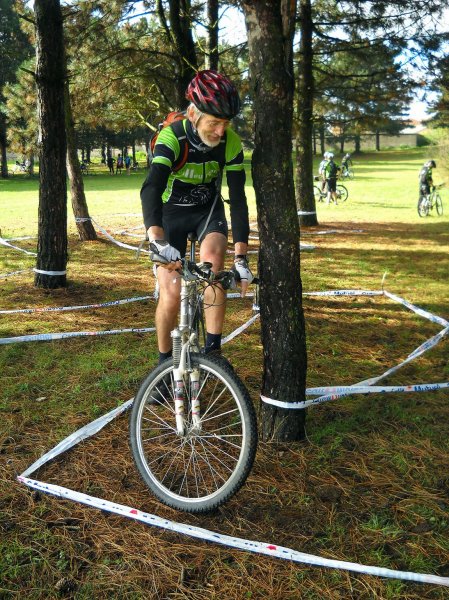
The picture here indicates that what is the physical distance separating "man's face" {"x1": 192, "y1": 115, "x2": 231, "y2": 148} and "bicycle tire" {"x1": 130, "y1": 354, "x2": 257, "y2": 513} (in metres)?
1.33

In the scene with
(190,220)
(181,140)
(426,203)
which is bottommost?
(190,220)

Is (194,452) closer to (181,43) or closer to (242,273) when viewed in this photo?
(242,273)

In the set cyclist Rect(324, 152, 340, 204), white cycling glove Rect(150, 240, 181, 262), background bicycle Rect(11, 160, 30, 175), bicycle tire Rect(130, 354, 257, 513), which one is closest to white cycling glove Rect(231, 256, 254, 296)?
white cycling glove Rect(150, 240, 181, 262)

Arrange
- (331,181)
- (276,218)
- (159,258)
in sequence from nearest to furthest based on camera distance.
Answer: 1. (159,258)
2. (276,218)
3. (331,181)

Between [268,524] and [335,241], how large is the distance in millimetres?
10928

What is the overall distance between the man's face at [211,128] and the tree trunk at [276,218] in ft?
0.77

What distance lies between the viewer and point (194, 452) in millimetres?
3355

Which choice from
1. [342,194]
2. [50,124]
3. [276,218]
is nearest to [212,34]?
[50,124]

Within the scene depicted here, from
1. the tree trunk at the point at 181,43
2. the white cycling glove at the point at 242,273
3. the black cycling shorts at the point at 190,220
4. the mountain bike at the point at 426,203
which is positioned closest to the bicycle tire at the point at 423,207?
the mountain bike at the point at 426,203

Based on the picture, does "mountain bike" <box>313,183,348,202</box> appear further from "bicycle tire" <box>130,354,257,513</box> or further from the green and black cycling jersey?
"bicycle tire" <box>130,354,257,513</box>

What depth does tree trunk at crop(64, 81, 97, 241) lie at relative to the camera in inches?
477

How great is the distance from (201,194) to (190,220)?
20 cm

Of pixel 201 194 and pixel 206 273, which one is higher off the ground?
pixel 201 194

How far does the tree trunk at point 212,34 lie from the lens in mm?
11125
